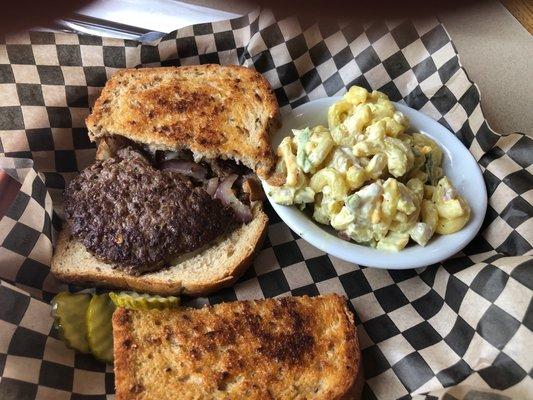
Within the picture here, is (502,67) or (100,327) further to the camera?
(502,67)

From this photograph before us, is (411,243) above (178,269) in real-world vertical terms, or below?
above

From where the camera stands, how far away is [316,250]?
84.8 inches

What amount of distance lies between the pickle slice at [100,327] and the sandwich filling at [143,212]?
141mm

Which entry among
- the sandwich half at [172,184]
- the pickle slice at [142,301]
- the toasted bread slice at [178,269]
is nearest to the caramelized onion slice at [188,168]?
the sandwich half at [172,184]

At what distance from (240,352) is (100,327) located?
496mm

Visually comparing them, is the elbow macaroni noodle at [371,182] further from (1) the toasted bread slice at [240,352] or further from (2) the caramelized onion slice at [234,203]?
(1) the toasted bread slice at [240,352]

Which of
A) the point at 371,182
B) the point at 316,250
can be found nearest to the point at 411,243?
the point at 371,182

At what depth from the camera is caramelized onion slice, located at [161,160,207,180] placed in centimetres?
214

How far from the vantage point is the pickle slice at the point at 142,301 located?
1881mm

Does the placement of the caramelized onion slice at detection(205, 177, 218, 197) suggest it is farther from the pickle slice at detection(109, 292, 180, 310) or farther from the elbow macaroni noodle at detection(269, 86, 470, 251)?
the pickle slice at detection(109, 292, 180, 310)

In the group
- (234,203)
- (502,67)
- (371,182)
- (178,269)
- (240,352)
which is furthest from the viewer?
(502,67)

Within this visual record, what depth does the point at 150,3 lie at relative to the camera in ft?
8.48

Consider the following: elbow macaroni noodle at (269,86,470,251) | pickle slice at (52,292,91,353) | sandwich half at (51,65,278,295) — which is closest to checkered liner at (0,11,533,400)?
pickle slice at (52,292,91,353)

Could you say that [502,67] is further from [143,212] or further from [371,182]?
[143,212]
